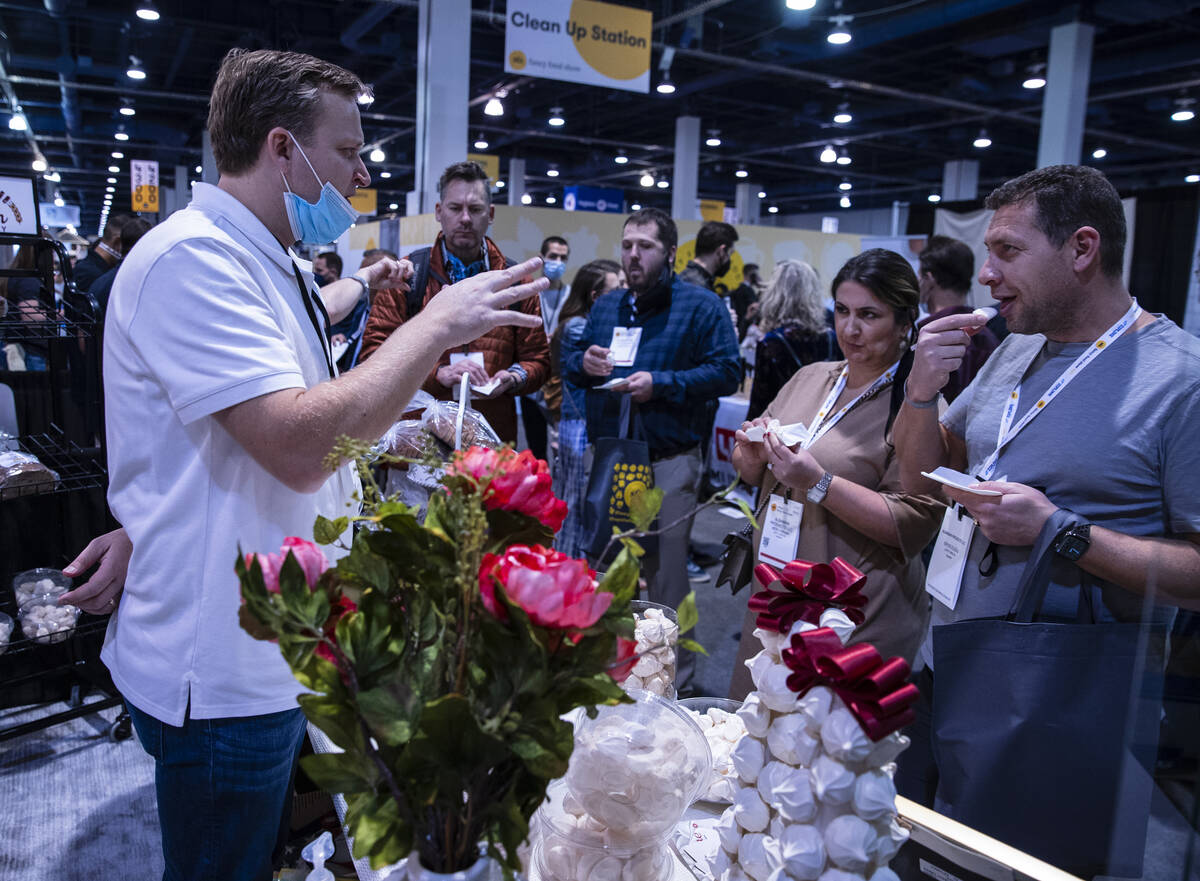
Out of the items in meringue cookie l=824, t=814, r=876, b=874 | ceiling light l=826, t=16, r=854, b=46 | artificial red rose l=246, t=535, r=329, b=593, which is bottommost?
meringue cookie l=824, t=814, r=876, b=874

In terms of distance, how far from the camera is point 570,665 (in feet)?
2.16

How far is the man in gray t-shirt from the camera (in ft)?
4.78

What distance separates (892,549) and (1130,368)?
0.68 meters

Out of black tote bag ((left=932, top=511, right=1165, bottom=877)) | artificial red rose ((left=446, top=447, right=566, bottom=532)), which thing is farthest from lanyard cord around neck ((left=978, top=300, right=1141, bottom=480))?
artificial red rose ((left=446, top=447, right=566, bottom=532))

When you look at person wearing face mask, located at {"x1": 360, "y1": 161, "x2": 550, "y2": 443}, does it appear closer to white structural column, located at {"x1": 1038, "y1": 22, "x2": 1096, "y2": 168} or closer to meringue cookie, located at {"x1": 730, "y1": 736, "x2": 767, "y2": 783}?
meringue cookie, located at {"x1": 730, "y1": 736, "x2": 767, "y2": 783}

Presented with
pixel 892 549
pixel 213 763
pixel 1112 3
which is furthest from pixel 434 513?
pixel 1112 3

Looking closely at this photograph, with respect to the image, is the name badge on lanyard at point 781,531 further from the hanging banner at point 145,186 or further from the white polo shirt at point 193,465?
the hanging banner at point 145,186

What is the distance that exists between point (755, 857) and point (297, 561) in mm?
542

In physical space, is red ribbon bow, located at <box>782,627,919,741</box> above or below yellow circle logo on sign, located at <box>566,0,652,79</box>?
below

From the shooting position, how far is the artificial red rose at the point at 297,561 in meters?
0.65

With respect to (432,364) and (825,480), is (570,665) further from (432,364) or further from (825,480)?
(825,480)

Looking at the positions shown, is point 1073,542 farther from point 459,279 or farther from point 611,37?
point 611,37

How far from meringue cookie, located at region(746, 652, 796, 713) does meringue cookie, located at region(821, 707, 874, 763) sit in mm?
57

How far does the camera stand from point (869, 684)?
74 centimetres
